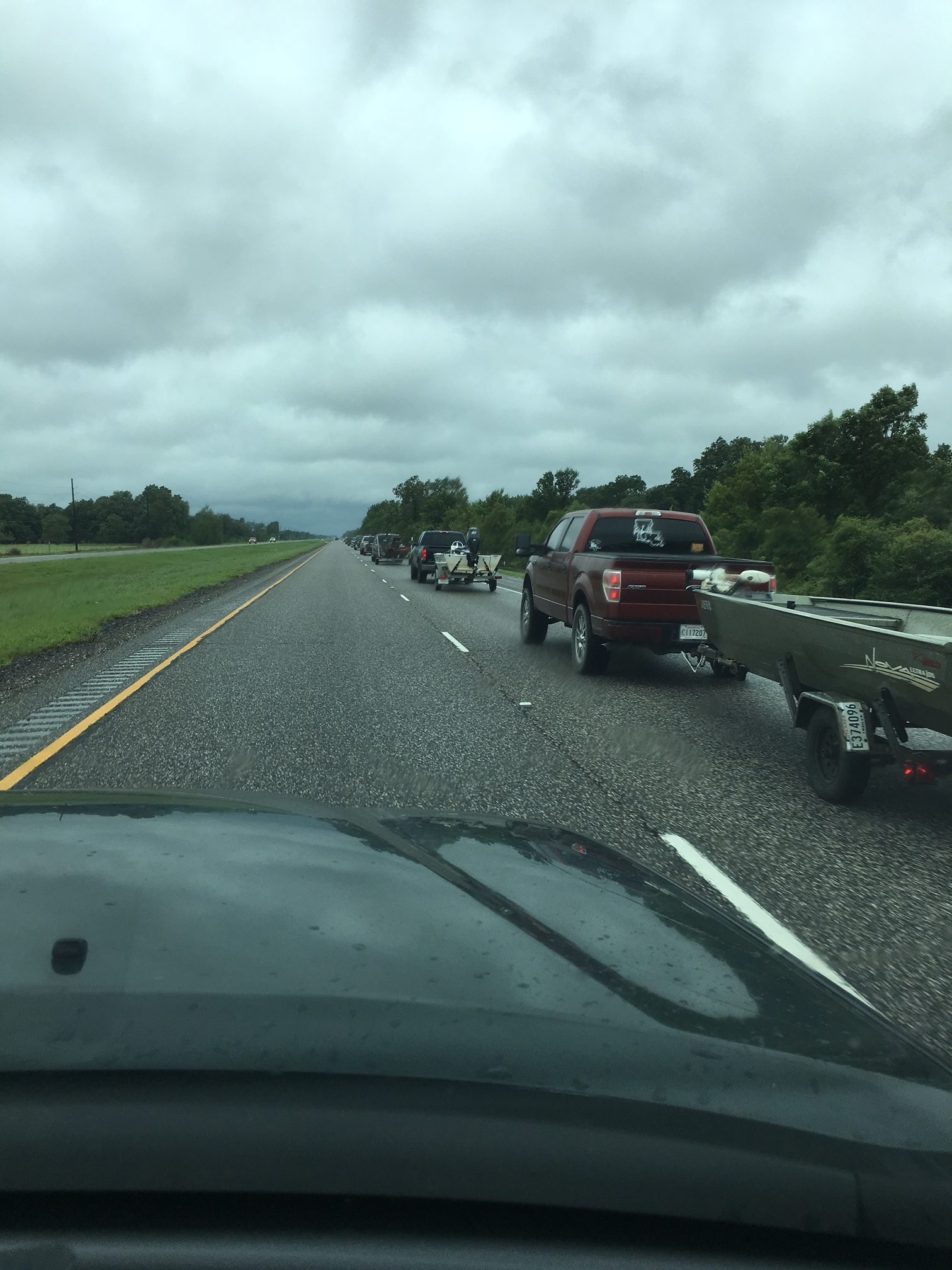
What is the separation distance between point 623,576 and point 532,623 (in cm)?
483

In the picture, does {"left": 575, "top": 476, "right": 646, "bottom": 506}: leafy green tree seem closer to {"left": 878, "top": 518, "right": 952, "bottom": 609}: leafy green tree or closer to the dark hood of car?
{"left": 878, "top": 518, "right": 952, "bottom": 609}: leafy green tree

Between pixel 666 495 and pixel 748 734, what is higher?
pixel 666 495

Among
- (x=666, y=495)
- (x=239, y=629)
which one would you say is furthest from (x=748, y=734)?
(x=666, y=495)

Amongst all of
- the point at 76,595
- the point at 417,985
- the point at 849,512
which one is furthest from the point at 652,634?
the point at 849,512

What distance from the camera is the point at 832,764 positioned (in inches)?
263

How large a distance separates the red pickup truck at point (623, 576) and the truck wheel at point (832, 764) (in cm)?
356

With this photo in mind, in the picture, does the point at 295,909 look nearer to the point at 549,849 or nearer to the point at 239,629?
the point at 549,849

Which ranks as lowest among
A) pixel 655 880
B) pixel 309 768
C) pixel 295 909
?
pixel 309 768

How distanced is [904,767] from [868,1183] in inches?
195

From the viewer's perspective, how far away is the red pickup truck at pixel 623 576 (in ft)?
36.6

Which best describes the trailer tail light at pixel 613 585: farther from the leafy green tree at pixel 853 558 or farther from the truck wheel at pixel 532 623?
the leafy green tree at pixel 853 558

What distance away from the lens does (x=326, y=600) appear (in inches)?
1034

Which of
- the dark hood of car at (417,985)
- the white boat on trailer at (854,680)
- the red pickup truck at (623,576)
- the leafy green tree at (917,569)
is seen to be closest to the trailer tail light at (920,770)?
the white boat on trailer at (854,680)

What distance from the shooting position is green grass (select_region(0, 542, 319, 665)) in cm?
1645
